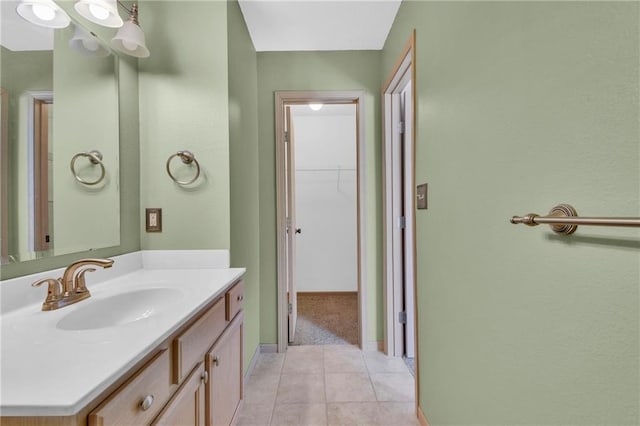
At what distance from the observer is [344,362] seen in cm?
203

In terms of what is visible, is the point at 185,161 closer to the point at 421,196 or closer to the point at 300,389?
the point at 421,196

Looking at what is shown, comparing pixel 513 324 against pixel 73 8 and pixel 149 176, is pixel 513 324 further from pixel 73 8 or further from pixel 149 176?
pixel 73 8

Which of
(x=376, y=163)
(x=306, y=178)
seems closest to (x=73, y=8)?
(x=376, y=163)

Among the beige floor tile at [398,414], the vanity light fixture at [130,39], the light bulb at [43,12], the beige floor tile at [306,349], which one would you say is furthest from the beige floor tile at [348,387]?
the light bulb at [43,12]

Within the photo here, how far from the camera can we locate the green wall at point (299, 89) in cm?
220

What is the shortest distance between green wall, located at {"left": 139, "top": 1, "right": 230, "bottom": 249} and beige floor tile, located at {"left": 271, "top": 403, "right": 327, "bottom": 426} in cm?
99

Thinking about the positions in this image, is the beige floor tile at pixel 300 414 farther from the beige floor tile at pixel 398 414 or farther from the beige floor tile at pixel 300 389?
the beige floor tile at pixel 398 414

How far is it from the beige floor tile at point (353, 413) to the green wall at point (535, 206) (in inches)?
20.4

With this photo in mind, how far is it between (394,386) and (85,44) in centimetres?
245

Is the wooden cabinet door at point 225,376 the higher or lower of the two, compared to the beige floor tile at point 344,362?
higher

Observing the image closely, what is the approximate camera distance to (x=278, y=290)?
7.21 ft

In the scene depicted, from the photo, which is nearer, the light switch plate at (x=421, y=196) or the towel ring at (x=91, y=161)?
the towel ring at (x=91, y=161)

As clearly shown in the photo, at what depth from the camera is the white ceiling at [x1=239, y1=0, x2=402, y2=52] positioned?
5.59 feet

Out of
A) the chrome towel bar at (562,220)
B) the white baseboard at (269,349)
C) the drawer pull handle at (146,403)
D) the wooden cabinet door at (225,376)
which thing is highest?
the chrome towel bar at (562,220)
